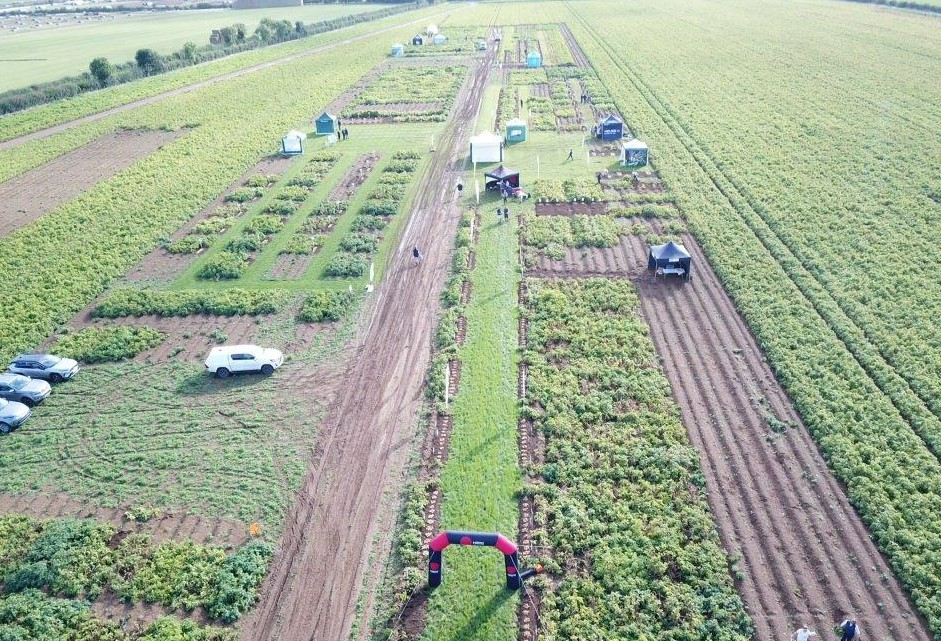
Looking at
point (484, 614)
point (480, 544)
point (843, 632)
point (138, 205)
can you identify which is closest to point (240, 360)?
point (480, 544)

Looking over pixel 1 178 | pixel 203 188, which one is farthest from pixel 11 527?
pixel 1 178

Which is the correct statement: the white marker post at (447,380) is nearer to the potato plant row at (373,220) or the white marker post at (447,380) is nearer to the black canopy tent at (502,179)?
the potato plant row at (373,220)

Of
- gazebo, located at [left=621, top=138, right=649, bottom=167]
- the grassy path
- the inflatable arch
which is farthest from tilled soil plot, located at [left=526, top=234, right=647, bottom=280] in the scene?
the inflatable arch

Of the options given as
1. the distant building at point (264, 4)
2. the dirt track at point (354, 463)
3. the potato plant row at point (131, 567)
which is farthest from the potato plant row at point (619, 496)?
the distant building at point (264, 4)

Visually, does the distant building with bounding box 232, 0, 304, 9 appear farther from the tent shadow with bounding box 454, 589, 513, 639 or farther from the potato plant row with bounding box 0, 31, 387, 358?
the tent shadow with bounding box 454, 589, 513, 639

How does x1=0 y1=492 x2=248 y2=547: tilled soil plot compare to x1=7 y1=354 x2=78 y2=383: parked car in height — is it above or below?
below

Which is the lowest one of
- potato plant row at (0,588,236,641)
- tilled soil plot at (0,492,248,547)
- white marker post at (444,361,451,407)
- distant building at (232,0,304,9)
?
potato plant row at (0,588,236,641)

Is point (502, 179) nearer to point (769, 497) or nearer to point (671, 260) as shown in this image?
point (671, 260)
